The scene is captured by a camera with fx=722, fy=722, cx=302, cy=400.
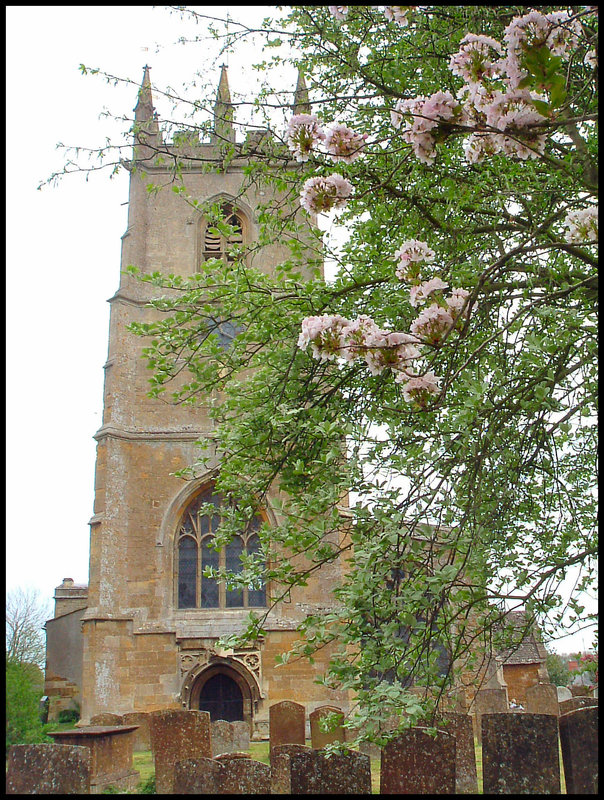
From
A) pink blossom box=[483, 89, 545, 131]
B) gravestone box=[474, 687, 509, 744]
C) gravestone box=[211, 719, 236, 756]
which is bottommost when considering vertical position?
gravestone box=[211, 719, 236, 756]

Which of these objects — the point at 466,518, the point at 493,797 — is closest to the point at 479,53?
the point at 466,518

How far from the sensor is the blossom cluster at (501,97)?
138 inches

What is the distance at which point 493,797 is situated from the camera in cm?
518

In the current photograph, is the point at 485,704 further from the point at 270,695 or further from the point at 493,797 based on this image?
the point at 493,797

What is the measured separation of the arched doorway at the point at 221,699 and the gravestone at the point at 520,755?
38.7ft

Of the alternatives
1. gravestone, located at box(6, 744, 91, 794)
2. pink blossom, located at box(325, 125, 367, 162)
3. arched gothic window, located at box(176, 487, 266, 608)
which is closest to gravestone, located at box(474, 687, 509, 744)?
arched gothic window, located at box(176, 487, 266, 608)

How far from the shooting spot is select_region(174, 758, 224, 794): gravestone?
5.88m

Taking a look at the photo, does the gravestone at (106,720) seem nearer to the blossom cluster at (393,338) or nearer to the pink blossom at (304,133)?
the blossom cluster at (393,338)

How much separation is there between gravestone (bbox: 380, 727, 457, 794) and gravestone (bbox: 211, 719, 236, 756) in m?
6.98

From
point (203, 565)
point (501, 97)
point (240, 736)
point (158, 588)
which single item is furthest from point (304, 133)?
point (203, 565)

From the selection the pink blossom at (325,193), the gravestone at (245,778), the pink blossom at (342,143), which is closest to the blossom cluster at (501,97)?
the pink blossom at (342,143)

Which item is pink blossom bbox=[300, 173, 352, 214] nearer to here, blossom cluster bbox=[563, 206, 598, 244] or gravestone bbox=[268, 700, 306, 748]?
blossom cluster bbox=[563, 206, 598, 244]

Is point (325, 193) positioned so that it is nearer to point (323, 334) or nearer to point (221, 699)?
point (323, 334)

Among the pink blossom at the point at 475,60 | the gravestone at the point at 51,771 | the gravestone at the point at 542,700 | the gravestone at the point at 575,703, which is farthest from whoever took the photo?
the gravestone at the point at 542,700
